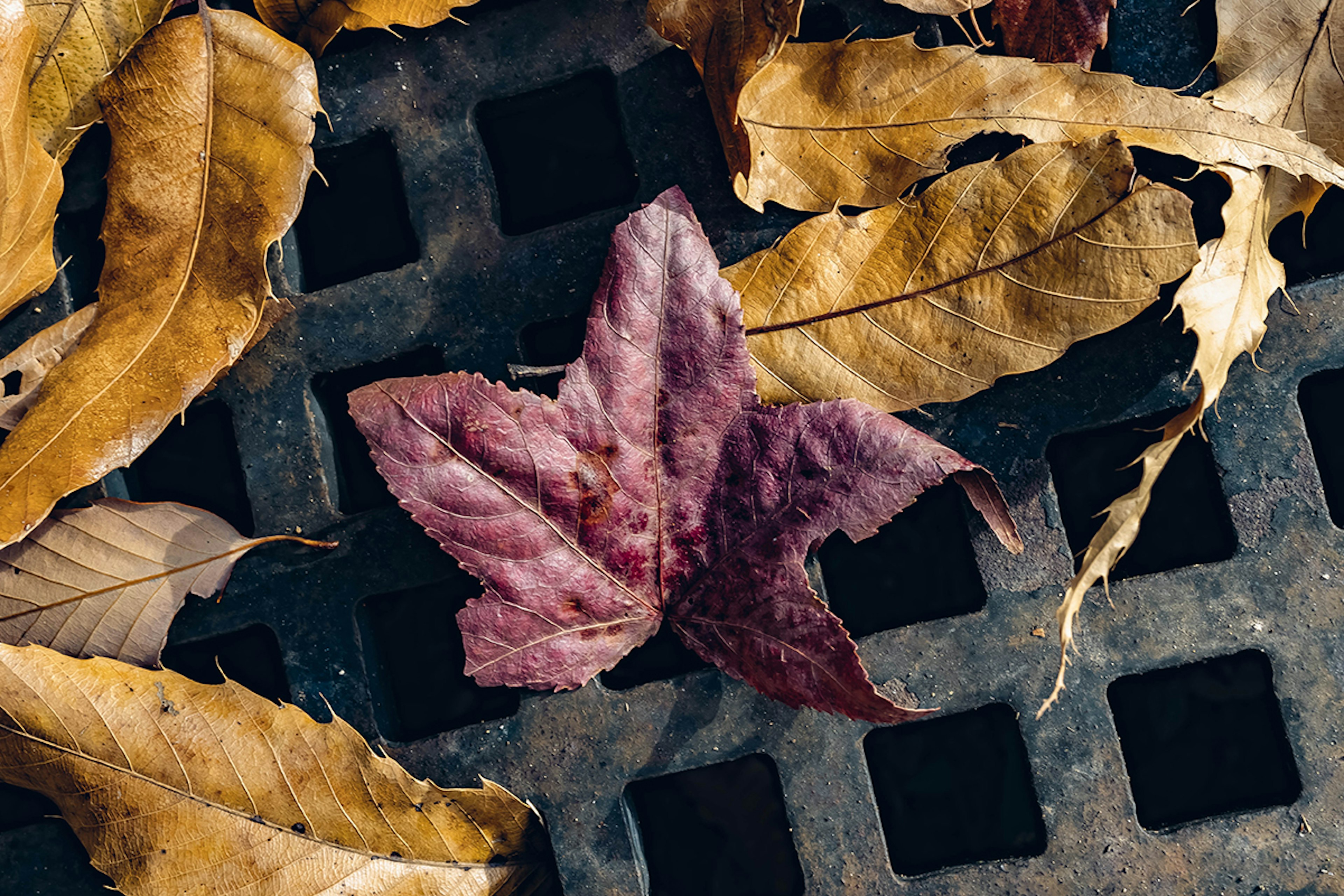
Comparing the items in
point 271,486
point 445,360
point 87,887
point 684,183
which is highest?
point 684,183

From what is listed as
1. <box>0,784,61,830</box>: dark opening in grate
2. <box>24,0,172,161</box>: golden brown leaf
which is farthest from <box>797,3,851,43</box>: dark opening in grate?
<box>0,784,61,830</box>: dark opening in grate

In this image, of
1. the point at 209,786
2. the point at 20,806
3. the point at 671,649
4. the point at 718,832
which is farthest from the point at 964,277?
the point at 20,806

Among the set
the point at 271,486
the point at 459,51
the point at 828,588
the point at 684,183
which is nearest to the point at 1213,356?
the point at 828,588

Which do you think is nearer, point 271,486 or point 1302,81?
point 1302,81

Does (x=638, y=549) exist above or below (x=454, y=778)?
above

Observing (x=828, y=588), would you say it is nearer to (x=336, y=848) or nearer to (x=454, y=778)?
(x=454, y=778)

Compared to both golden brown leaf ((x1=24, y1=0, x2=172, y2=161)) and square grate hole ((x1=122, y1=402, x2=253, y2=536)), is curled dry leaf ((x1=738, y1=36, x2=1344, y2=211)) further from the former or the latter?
square grate hole ((x1=122, y1=402, x2=253, y2=536))
